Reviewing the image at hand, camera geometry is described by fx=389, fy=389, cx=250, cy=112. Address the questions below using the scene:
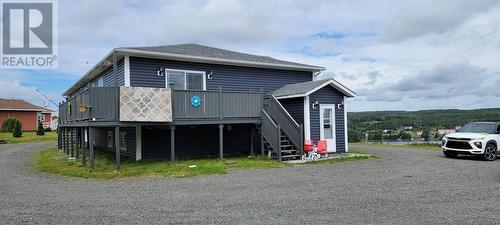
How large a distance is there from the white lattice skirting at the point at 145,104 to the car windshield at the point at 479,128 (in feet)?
39.3

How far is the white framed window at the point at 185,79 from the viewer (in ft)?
52.7

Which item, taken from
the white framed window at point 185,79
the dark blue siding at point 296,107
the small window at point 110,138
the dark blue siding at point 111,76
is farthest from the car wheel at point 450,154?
the small window at point 110,138

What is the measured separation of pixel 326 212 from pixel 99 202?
168 inches

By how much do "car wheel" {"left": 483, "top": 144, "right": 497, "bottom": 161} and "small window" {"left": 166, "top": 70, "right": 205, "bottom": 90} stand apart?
11.4 meters

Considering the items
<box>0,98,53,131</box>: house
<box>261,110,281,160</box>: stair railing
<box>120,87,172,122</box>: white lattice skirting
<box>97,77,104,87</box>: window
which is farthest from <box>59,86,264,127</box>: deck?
<box>0,98,53,131</box>: house

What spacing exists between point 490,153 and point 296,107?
7.59 metres

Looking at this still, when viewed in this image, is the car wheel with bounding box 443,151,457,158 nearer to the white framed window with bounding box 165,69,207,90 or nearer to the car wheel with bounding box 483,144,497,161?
the car wheel with bounding box 483,144,497,161

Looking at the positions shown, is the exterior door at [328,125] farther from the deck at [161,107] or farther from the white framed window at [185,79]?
the white framed window at [185,79]

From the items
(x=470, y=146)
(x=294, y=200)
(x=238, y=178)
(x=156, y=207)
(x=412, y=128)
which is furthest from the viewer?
(x=412, y=128)

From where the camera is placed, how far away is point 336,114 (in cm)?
1727

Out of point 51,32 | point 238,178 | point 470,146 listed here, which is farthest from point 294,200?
point 51,32

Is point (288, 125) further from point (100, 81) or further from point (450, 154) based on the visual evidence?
point (100, 81)

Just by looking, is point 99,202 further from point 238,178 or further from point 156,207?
point 238,178

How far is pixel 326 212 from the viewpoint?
6379 millimetres
